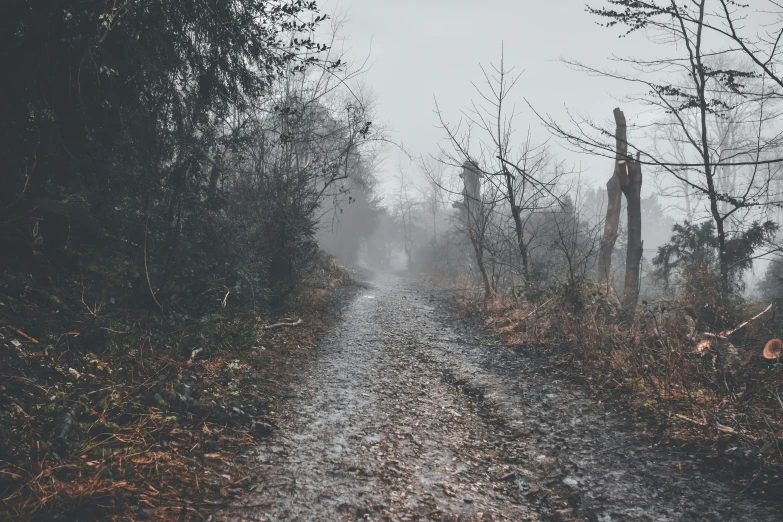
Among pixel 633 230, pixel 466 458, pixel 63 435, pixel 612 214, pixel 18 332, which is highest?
pixel 612 214

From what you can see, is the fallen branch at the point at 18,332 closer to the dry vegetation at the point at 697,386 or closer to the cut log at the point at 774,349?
the dry vegetation at the point at 697,386

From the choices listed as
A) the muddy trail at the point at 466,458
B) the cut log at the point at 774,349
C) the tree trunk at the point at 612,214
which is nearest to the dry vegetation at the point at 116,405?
the muddy trail at the point at 466,458

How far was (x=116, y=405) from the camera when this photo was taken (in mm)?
3281

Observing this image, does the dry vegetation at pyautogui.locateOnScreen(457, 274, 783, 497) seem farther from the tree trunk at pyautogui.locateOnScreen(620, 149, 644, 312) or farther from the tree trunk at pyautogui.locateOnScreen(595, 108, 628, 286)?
the tree trunk at pyautogui.locateOnScreen(595, 108, 628, 286)

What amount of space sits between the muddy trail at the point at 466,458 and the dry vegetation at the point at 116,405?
358mm

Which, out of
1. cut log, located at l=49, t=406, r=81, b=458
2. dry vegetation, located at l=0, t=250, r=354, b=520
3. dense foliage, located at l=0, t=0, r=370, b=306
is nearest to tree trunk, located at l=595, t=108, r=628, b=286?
dense foliage, located at l=0, t=0, r=370, b=306

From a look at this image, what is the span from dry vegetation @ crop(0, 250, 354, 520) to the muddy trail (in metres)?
0.36

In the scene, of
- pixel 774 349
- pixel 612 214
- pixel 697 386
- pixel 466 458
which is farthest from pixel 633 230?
pixel 466 458

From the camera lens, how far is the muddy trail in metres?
2.74

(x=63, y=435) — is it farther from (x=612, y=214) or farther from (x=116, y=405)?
(x=612, y=214)

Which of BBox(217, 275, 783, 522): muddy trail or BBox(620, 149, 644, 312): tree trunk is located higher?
BBox(620, 149, 644, 312): tree trunk

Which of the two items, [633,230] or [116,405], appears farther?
[633,230]

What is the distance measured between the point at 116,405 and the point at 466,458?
2928mm

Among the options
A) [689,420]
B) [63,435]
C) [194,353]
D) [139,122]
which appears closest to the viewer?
[63,435]
